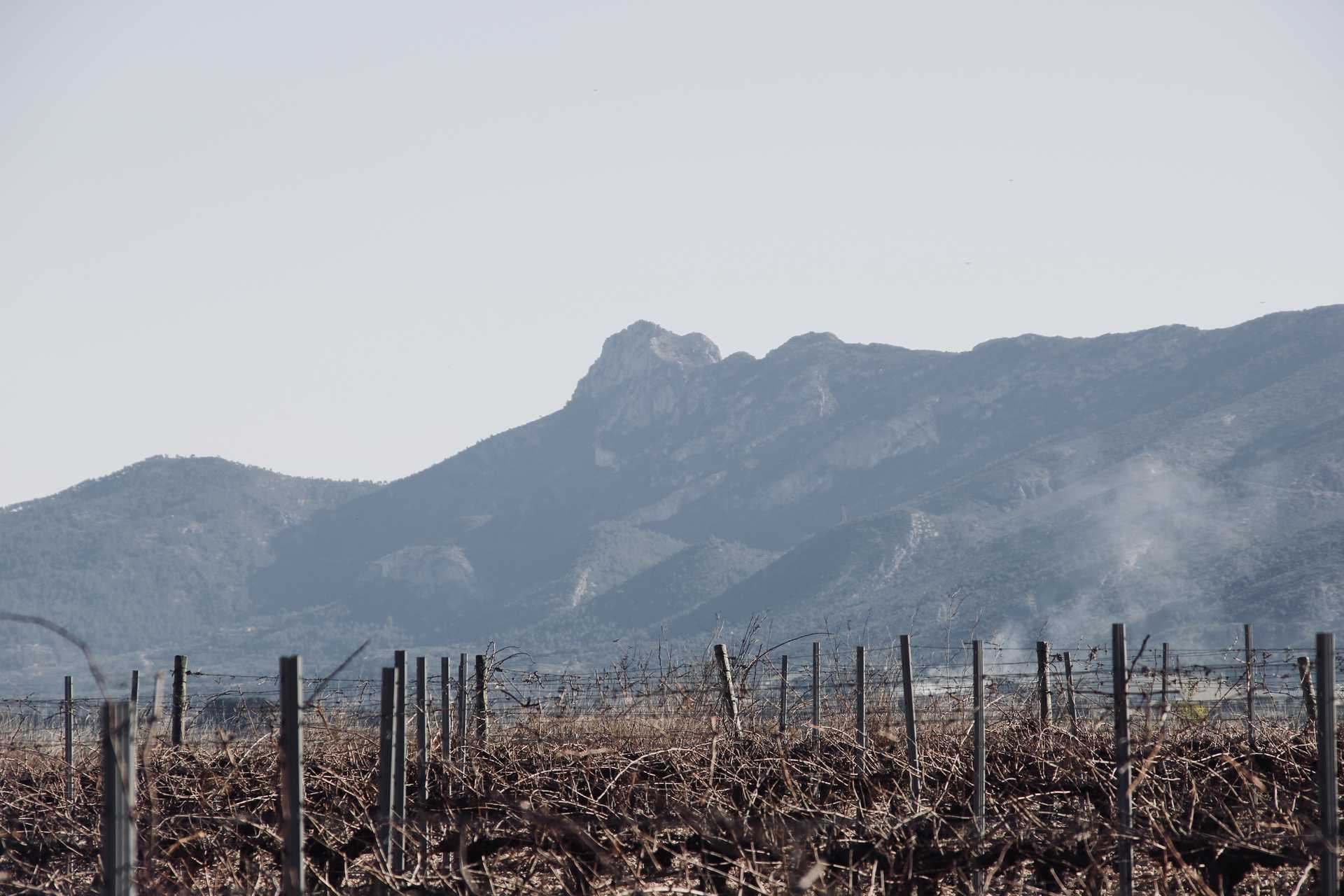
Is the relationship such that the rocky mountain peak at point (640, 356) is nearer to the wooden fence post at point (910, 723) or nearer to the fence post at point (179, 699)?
the fence post at point (179, 699)

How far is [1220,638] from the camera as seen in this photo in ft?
256

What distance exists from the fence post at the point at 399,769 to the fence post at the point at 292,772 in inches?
71.0

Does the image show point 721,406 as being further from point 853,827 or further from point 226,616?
point 853,827

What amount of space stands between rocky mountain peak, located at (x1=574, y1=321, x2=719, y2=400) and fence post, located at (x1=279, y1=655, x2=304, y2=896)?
564 ft

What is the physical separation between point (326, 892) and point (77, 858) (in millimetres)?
2014

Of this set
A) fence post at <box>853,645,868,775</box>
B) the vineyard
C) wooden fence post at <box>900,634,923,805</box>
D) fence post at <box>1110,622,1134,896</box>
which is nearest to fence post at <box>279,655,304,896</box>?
the vineyard

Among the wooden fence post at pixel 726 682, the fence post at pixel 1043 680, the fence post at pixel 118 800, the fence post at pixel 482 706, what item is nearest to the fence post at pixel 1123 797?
the fence post at pixel 118 800

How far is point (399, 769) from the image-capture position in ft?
21.3

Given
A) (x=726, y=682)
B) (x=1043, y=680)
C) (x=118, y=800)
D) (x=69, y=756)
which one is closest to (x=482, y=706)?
(x=726, y=682)

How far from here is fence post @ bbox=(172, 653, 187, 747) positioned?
44.8 ft

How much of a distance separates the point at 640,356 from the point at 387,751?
173134 millimetres

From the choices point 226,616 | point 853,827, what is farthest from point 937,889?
point 226,616

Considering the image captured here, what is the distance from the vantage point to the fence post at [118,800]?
3.79 m

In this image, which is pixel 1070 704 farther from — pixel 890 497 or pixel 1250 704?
pixel 890 497
